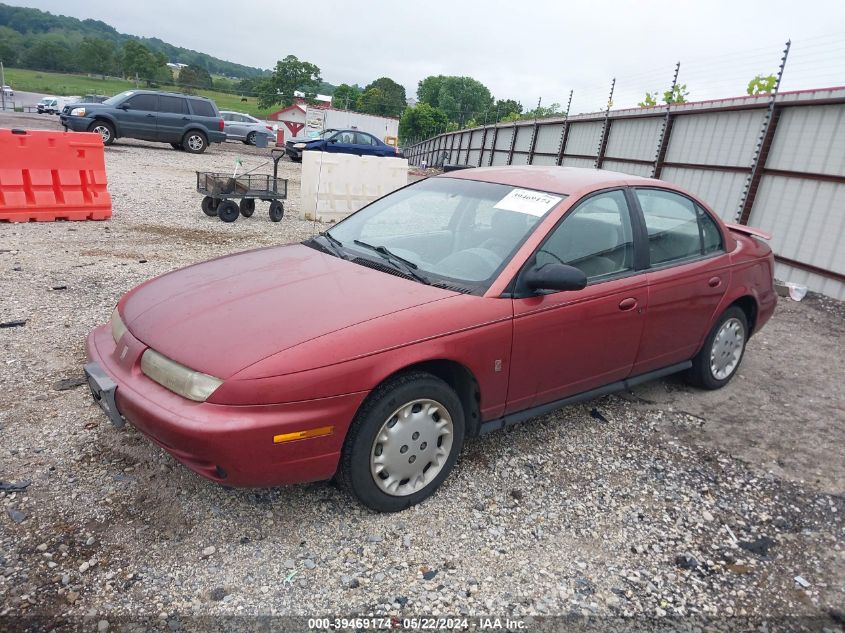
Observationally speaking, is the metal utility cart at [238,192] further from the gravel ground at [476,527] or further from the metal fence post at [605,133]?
the metal fence post at [605,133]

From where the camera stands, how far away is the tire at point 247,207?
10.5m

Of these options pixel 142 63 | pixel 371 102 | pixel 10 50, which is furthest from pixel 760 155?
pixel 10 50

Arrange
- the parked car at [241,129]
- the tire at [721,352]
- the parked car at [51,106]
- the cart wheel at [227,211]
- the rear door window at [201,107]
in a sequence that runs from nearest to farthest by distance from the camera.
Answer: the tire at [721,352]
the cart wheel at [227,211]
the rear door window at [201,107]
the parked car at [241,129]
the parked car at [51,106]

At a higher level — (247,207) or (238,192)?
(238,192)

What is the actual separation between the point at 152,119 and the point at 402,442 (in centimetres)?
1974

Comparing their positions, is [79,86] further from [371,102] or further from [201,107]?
[201,107]

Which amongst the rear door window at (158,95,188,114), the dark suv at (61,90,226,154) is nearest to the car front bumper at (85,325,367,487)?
the dark suv at (61,90,226,154)

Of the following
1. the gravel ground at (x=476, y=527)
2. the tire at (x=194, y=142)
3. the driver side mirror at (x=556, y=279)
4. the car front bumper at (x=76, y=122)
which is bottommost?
the gravel ground at (x=476, y=527)

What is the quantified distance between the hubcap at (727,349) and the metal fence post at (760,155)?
19.0ft

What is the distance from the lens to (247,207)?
34.7 feet

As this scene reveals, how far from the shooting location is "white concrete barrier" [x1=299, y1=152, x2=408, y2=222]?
36.3ft

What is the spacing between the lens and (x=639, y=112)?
13.5 m

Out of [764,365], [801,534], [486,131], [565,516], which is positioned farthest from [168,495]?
[486,131]

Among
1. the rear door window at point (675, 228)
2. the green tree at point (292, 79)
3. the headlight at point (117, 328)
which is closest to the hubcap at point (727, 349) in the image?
the rear door window at point (675, 228)
